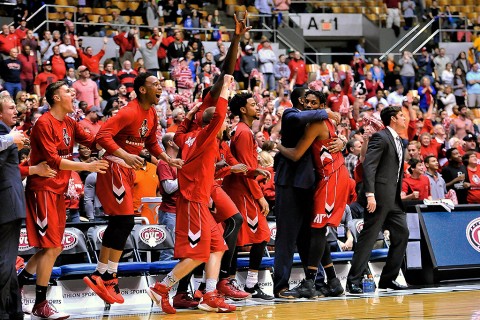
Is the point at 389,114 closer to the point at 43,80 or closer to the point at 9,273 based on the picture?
the point at 9,273

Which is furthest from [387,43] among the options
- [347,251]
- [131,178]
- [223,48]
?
[131,178]

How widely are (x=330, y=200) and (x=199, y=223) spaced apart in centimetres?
183

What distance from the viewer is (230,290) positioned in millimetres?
9469

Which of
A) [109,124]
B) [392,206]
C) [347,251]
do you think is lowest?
[347,251]

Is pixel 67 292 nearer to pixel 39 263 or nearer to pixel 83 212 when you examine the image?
pixel 39 263

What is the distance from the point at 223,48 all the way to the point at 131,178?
13404mm

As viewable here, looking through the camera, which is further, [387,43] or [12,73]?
[387,43]

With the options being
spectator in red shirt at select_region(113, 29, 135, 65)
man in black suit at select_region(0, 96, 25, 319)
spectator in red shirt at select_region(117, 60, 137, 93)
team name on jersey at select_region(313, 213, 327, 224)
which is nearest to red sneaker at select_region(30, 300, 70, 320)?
man in black suit at select_region(0, 96, 25, 319)

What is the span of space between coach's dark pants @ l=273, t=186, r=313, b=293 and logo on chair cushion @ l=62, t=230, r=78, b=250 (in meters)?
2.22

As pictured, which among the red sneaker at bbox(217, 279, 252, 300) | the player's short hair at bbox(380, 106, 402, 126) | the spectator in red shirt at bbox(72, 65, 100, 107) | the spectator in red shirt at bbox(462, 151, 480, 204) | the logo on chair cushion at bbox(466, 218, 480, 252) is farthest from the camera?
the spectator in red shirt at bbox(72, 65, 100, 107)

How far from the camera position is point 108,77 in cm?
1880

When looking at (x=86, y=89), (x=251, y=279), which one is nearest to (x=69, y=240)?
(x=251, y=279)

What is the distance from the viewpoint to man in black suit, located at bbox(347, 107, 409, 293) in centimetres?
1013

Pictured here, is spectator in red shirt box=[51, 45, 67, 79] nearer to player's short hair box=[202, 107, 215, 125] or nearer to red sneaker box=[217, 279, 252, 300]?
red sneaker box=[217, 279, 252, 300]
